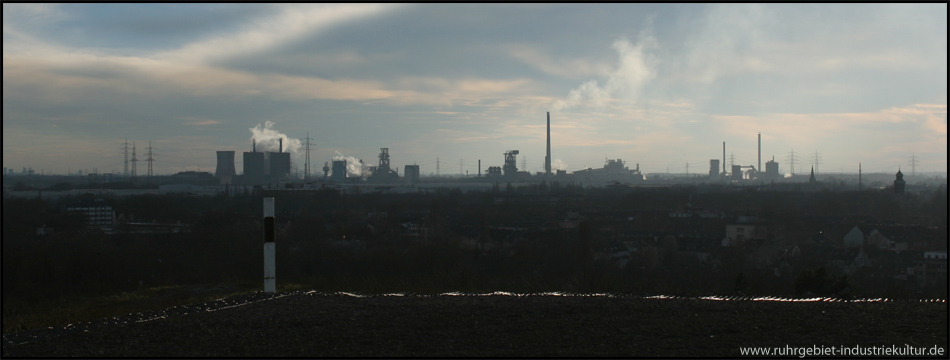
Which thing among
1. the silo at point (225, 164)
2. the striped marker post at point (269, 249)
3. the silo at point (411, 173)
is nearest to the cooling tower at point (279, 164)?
the silo at point (225, 164)

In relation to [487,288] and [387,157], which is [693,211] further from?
[387,157]

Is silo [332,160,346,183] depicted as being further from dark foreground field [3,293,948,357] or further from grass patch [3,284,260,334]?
dark foreground field [3,293,948,357]

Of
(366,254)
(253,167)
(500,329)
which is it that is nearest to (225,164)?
(253,167)

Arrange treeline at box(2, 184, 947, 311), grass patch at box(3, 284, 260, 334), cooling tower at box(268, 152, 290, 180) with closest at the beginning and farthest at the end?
grass patch at box(3, 284, 260, 334)
treeline at box(2, 184, 947, 311)
cooling tower at box(268, 152, 290, 180)

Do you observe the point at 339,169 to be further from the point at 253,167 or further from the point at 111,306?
the point at 111,306

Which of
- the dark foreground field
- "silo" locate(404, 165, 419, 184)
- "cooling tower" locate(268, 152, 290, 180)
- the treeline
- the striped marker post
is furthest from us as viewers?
"silo" locate(404, 165, 419, 184)

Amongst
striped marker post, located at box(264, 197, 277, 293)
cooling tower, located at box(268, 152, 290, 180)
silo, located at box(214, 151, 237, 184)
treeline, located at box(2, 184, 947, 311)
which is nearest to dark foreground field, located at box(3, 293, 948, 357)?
striped marker post, located at box(264, 197, 277, 293)

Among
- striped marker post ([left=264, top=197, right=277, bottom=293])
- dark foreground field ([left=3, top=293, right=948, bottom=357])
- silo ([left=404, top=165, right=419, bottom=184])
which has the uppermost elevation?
silo ([left=404, top=165, right=419, bottom=184])

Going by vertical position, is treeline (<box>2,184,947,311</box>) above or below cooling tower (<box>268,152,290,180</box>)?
below
